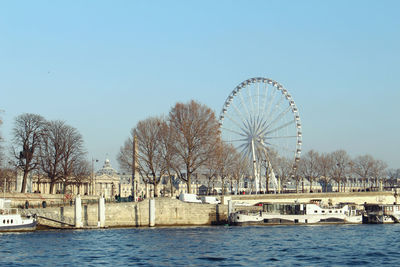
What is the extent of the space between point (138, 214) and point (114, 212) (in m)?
3.19

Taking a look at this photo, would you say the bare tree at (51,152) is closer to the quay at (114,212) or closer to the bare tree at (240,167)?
the quay at (114,212)

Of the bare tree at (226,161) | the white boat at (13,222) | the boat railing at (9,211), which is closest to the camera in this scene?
the white boat at (13,222)

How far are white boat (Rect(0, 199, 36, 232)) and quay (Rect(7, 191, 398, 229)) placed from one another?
2632 mm

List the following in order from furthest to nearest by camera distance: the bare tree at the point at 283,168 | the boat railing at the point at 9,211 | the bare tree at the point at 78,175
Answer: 1. the bare tree at the point at 283,168
2. the bare tree at the point at 78,175
3. the boat railing at the point at 9,211

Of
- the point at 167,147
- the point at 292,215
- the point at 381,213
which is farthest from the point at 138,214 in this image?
the point at 381,213

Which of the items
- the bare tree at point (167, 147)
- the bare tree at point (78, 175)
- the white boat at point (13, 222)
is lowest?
the white boat at point (13, 222)

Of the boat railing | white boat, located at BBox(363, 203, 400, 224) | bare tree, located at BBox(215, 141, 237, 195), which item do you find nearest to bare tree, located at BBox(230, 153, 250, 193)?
bare tree, located at BBox(215, 141, 237, 195)

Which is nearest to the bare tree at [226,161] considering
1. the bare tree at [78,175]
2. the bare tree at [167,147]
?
the bare tree at [167,147]

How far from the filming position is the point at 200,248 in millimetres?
59938

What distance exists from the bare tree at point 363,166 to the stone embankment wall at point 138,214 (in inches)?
2948

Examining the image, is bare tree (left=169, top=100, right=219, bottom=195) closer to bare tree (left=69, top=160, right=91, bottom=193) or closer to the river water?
bare tree (left=69, top=160, right=91, bottom=193)

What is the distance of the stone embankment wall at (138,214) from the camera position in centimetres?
8262

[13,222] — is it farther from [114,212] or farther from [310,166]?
[310,166]

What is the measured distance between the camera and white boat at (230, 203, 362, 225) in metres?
93.6
